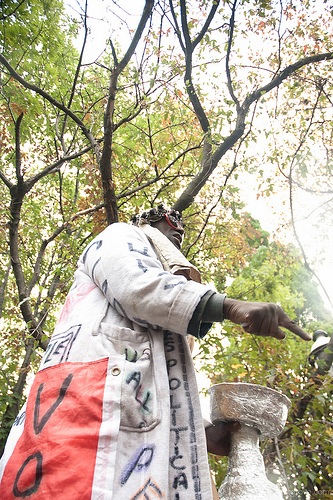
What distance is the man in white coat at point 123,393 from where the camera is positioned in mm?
1021

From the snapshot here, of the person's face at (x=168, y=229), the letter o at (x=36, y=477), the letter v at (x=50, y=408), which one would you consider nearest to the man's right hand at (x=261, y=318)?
the letter v at (x=50, y=408)

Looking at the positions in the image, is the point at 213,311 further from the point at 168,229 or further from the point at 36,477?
the point at 168,229

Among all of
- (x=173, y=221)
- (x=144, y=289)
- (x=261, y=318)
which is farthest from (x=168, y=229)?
(x=261, y=318)

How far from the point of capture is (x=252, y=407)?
178 centimetres

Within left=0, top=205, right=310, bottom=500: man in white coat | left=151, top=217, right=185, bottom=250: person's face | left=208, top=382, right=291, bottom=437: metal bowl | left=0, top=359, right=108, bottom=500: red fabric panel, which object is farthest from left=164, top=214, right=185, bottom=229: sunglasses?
left=0, top=359, right=108, bottom=500: red fabric panel

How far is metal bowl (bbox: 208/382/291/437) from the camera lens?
178 centimetres

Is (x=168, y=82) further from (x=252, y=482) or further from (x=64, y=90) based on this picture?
(x=252, y=482)

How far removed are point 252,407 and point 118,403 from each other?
0.96 meters

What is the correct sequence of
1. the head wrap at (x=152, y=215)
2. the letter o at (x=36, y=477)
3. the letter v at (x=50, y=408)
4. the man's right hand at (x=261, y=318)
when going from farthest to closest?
the head wrap at (x=152, y=215) → the man's right hand at (x=261, y=318) → the letter v at (x=50, y=408) → the letter o at (x=36, y=477)

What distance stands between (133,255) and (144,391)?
22.2 inches

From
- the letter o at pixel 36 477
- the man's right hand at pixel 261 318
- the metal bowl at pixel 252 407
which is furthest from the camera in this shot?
the metal bowl at pixel 252 407

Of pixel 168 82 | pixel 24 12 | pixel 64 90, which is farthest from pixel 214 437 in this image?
pixel 64 90

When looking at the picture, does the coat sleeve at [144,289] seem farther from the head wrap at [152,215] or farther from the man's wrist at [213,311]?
the head wrap at [152,215]

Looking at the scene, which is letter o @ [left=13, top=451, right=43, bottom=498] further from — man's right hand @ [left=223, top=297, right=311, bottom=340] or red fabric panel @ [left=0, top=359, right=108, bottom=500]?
man's right hand @ [left=223, top=297, right=311, bottom=340]
